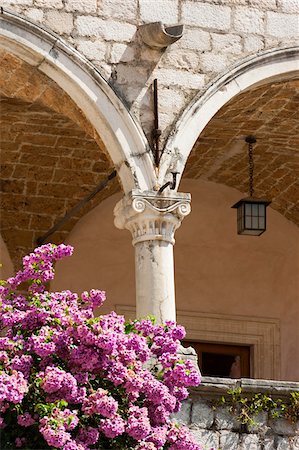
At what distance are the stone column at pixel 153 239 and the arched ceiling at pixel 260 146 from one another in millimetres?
1262

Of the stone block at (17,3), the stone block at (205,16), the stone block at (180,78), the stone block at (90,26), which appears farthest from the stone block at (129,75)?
the stone block at (17,3)

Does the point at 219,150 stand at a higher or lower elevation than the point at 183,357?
higher

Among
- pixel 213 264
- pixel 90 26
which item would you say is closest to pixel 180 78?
pixel 90 26

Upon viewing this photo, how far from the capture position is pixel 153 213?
1168cm

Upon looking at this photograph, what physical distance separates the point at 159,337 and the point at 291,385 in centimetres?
142

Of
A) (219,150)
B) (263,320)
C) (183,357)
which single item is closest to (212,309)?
(263,320)

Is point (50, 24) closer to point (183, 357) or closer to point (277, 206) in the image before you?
point (183, 357)

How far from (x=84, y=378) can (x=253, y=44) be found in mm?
4164

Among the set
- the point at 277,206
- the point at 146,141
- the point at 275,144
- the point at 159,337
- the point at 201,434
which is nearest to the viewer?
the point at 159,337

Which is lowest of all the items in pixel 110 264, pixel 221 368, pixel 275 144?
pixel 221 368

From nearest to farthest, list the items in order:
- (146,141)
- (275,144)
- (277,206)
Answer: (146,141)
(275,144)
(277,206)

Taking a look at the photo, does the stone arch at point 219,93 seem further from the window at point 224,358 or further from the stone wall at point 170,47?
the window at point 224,358

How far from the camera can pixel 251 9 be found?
12.5 m

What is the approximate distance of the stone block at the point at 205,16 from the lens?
485 inches
